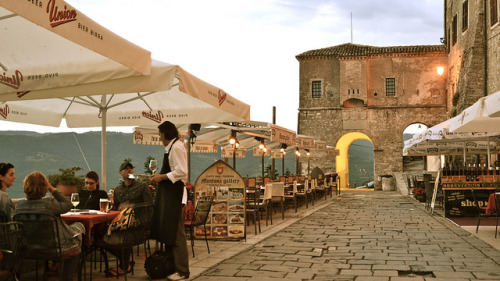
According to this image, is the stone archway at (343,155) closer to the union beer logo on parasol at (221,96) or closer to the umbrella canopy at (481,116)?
the umbrella canopy at (481,116)

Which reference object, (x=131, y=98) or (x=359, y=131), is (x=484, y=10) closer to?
(x=359, y=131)

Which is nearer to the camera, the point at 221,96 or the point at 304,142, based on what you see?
the point at 221,96

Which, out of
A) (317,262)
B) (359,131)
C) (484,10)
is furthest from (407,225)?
(359,131)

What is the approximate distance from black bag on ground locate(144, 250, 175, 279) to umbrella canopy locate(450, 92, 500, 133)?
16.6 feet

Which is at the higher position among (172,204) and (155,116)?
(155,116)

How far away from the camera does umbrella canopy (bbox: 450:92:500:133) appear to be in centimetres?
741

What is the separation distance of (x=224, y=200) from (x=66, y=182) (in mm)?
2756

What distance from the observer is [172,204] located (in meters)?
5.50

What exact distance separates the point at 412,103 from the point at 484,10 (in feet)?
37.4

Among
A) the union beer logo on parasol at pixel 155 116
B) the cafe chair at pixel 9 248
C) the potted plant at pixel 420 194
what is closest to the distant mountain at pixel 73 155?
the potted plant at pixel 420 194

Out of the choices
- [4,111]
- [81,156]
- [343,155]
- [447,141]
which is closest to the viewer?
[4,111]

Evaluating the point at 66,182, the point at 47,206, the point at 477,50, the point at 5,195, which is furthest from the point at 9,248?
the point at 477,50

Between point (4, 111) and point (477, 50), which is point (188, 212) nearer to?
point (4, 111)

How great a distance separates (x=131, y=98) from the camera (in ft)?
25.7
